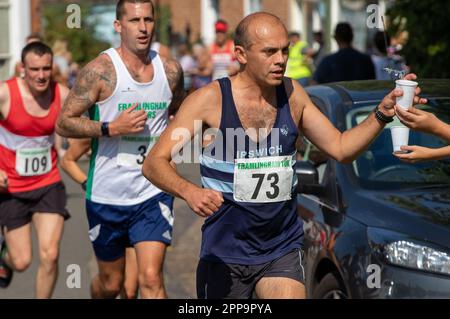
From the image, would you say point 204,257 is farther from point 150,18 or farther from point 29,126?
point 29,126

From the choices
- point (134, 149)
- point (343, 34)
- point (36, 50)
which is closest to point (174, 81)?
point (134, 149)

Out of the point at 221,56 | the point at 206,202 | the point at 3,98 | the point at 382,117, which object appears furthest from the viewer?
the point at 221,56

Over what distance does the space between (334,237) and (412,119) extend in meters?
1.51

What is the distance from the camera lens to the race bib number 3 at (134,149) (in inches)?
297

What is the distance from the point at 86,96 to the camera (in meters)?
7.43

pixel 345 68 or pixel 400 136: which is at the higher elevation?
pixel 400 136

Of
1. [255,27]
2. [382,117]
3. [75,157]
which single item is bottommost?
[75,157]

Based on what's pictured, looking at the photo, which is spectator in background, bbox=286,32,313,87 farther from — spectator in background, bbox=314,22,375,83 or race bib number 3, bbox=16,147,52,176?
race bib number 3, bbox=16,147,52,176

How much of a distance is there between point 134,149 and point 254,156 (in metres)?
1.90

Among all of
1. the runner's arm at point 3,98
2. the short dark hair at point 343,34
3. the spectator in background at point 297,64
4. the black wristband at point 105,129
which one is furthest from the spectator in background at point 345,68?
the spectator in background at point 297,64

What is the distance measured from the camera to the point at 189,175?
16.0m

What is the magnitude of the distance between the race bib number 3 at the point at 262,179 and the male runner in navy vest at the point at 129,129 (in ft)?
4.98

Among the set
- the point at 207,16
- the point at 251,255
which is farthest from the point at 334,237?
the point at 207,16

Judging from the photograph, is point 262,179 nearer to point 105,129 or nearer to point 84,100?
point 105,129
